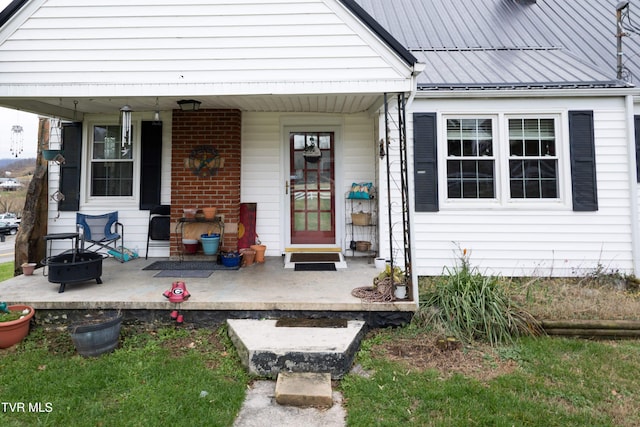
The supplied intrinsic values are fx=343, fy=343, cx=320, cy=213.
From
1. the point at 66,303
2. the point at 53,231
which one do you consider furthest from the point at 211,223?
the point at 53,231

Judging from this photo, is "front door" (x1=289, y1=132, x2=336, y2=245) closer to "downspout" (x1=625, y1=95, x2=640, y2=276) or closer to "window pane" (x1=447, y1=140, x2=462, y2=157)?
"window pane" (x1=447, y1=140, x2=462, y2=157)

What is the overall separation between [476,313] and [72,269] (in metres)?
4.40

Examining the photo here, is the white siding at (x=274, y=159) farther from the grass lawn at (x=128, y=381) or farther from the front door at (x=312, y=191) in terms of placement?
the grass lawn at (x=128, y=381)

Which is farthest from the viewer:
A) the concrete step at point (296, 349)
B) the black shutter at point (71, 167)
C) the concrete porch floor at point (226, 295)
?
the black shutter at point (71, 167)

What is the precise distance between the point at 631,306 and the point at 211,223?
5637mm

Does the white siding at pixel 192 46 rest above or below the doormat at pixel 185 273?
above

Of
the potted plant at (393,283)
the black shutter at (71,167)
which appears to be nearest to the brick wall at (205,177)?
the black shutter at (71,167)

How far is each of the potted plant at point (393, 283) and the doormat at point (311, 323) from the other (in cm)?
63

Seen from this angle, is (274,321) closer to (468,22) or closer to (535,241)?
(535,241)

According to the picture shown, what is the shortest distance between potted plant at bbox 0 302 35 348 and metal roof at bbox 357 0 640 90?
568 cm

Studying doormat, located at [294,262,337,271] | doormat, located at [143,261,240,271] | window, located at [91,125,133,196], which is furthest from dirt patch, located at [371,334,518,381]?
window, located at [91,125,133,196]

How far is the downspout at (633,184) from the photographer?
200 inches

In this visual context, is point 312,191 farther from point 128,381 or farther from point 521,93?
point 128,381

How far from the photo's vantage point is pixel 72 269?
12.6ft
